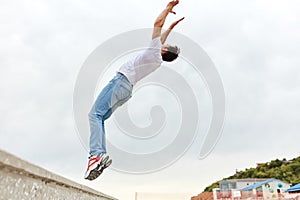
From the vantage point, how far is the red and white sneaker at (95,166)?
11.7 ft

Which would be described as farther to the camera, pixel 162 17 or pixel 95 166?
pixel 162 17

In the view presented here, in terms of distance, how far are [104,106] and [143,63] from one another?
0.71 metres

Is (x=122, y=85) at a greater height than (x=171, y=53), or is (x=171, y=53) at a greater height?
(x=171, y=53)

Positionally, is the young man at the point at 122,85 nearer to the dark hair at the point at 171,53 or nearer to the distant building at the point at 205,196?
the dark hair at the point at 171,53

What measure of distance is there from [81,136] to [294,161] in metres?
71.0

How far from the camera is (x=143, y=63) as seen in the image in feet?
13.7

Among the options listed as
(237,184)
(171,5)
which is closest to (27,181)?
(171,5)

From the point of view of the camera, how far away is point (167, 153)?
4.82 meters

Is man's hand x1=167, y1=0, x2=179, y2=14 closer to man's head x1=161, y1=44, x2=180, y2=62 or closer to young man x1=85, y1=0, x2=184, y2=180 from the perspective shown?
young man x1=85, y1=0, x2=184, y2=180

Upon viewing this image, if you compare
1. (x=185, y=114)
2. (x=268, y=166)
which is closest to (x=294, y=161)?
(x=268, y=166)

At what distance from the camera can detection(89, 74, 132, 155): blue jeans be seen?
369 centimetres

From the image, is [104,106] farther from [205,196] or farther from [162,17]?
[205,196]

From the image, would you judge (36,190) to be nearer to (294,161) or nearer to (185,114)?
(185,114)

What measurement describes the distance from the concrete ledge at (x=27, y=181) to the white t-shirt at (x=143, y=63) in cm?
214
